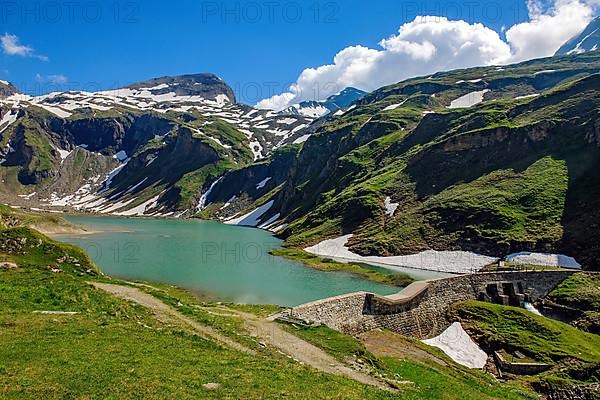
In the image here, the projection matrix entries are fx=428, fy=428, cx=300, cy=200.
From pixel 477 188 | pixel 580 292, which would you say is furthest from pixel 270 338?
pixel 477 188

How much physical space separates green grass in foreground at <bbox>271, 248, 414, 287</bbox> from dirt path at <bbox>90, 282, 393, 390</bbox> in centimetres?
3940

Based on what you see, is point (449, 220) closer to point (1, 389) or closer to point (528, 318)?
point (528, 318)

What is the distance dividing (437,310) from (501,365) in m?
8.03

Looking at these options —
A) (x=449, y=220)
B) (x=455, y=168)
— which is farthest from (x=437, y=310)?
(x=455, y=168)

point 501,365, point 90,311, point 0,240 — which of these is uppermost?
point 0,240

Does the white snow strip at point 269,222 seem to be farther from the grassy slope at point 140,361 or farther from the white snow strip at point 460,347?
the grassy slope at point 140,361

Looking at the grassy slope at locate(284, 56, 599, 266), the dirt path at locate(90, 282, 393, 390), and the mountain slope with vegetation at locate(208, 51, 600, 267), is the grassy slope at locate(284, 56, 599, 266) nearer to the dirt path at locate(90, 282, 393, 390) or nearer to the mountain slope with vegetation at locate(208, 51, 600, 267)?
the mountain slope with vegetation at locate(208, 51, 600, 267)

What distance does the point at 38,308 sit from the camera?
22000mm

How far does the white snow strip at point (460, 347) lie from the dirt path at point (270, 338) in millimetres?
16441

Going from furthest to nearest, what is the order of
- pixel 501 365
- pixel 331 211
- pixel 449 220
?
1. pixel 331 211
2. pixel 449 220
3. pixel 501 365

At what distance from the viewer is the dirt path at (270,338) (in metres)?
19.7

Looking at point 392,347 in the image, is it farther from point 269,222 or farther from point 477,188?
point 269,222

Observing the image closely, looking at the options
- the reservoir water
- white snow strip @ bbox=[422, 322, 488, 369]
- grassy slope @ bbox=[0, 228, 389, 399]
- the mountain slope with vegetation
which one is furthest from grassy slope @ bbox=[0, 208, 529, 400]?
the mountain slope with vegetation

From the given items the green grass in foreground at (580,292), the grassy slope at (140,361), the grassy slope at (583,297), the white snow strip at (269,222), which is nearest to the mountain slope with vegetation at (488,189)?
the green grass in foreground at (580,292)
